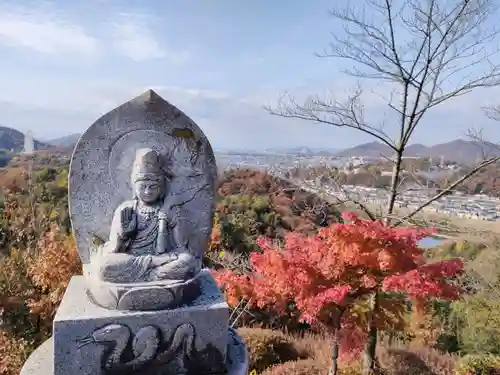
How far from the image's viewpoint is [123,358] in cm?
328

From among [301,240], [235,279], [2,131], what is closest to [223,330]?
[301,240]

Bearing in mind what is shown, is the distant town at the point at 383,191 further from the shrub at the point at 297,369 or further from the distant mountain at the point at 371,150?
the shrub at the point at 297,369

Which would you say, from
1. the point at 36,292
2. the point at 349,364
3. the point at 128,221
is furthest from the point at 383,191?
the point at 36,292

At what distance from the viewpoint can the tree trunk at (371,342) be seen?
6297 mm

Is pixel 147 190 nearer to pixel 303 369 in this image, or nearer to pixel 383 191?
pixel 383 191

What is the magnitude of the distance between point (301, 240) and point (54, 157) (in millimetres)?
17540

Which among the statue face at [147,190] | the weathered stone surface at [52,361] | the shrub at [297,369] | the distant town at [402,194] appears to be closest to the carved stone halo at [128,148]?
the statue face at [147,190]

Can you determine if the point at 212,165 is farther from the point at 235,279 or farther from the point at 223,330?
the point at 235,279

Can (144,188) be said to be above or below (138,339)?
above

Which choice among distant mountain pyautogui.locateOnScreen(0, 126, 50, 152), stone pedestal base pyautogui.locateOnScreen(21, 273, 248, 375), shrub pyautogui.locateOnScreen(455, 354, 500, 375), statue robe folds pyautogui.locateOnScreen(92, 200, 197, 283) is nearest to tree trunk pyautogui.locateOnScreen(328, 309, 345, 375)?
shrub pyautogui.locateOnScreen(455, 354, 500, 375)

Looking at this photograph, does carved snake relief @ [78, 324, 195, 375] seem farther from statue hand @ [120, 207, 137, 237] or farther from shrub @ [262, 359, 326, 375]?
shrub @ [262, 359, 326, 375]

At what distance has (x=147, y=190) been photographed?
3729 millimetres

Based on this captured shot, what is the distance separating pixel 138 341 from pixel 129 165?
58.6 inches

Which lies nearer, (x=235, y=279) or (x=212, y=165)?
(x=212, y=165)
